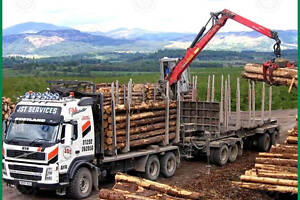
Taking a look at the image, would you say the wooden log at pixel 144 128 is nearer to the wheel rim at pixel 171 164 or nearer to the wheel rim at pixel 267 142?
the wheel rim at pixel 171 164

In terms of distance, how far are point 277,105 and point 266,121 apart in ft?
69.8

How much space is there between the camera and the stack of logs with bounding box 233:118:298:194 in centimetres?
1167

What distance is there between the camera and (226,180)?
678 inches

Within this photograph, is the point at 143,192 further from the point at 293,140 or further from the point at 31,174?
the point at 293,140

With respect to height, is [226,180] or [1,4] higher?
[1,4]

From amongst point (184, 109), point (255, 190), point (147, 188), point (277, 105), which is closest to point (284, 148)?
point (255, 190)

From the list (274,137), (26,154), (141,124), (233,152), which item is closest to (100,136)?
(141,124)

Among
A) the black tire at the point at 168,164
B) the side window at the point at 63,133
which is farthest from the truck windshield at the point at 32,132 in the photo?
the black tire at the point at 168,164

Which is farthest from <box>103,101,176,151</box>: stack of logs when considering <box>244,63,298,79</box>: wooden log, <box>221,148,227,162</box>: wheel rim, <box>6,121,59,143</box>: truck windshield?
<box>244,63,298,79</box>: wooden log

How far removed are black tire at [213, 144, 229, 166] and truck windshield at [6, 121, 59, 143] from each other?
24.4 ft

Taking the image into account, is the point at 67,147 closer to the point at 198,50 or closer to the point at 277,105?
the point at 198,50

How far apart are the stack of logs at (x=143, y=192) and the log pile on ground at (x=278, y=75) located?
13.7 feet

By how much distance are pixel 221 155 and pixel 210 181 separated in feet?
10.7

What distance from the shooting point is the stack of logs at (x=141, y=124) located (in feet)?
53.4
